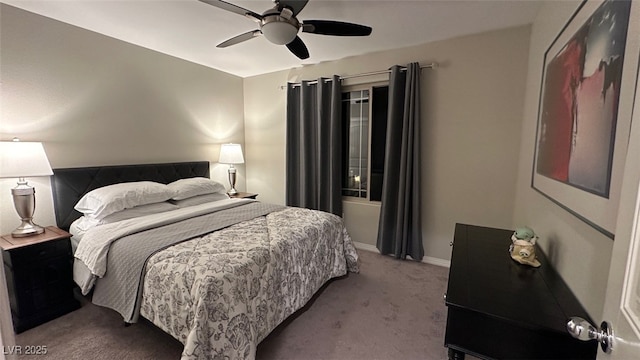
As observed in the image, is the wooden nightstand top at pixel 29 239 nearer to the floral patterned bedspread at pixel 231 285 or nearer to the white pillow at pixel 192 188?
the white pillow at pixel 192 188

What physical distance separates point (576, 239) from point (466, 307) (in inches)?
24.5

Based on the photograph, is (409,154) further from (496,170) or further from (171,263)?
Result: (171,263)

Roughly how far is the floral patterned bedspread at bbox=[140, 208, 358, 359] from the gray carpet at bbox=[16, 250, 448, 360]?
188 millimetres

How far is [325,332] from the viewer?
1.99 m

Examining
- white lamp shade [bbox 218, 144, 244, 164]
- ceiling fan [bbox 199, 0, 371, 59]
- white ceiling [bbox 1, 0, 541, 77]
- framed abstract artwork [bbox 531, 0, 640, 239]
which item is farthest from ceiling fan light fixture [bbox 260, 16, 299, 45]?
white lamp shade [bbox 218, 144, 244, 164]

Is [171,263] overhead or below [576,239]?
below

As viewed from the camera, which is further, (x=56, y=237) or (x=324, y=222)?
(x=324, y=222)

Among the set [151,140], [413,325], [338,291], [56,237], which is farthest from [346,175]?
[56,237]

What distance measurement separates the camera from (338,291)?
8.36 ft

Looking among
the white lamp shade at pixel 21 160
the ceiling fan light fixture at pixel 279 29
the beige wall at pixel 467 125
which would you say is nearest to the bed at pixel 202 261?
the white lamp shade at pixel 21 160

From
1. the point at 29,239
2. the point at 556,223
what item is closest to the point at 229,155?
the point at 29,239

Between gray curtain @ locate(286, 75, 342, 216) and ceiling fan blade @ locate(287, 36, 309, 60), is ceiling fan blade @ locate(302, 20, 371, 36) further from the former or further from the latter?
gray curtain @ locate(286, 75, 342, 216)

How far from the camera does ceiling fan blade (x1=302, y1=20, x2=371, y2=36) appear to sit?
1.98m

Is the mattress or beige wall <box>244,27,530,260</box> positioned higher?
beige wall <box>244,27,530,260</box>
